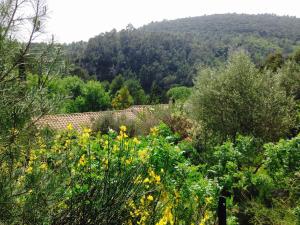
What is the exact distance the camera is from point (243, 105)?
45.5 ft

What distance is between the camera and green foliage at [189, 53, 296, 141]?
45.5ft

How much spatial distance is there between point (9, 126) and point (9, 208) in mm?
691

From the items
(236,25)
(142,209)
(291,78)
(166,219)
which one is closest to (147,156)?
(142,209)

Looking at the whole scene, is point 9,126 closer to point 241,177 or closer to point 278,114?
point 241,177

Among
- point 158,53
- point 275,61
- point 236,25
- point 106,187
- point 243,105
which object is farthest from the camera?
point 236,25

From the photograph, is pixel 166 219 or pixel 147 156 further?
pixel 147 156

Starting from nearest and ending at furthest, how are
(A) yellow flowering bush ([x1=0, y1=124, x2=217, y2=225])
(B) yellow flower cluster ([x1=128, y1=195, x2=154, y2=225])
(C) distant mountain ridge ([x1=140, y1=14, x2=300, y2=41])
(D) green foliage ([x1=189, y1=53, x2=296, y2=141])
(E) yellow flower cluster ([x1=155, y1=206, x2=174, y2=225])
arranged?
(A) yellow flowering bush ([x1=0, y1=124, x2=217, y2=225])
(E) yellow flower cluster ([x1=155, y1=206, x2=174, y2=225])
(B) yellow flower cluster ([x1=128, y1=195, x2=154, y2=225])
(D) green foliage ([x1=189, y1=53, x2=296, y2=141])
(C) distant mountain ridge ([x1=140, y1=14, x2=300, y2=41])

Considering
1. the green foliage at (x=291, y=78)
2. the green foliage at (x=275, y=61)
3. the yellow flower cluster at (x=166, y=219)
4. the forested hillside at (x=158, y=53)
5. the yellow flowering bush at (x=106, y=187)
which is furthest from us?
the forested hillside at (x=158, y=53)

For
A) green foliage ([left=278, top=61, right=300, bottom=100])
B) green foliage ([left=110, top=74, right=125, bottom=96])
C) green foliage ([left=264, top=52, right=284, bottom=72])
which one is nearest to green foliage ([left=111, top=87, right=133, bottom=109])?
green foliage ([left=110, top=74, right=125, bottom=96])

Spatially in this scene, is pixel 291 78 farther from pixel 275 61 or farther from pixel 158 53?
pixel 158 53

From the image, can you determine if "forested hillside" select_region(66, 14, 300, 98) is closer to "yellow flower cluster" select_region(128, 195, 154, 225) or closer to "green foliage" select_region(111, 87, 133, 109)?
"green foliage" select_region(111, 87, 133, 109)

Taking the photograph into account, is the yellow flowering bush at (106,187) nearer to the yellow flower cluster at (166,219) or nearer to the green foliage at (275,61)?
the yellow flower cluster at (166,219)

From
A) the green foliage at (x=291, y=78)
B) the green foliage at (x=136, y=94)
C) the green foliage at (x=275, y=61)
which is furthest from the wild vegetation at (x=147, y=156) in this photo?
the green foliage at (x=136, y=94)

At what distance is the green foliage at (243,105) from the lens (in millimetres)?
13867
